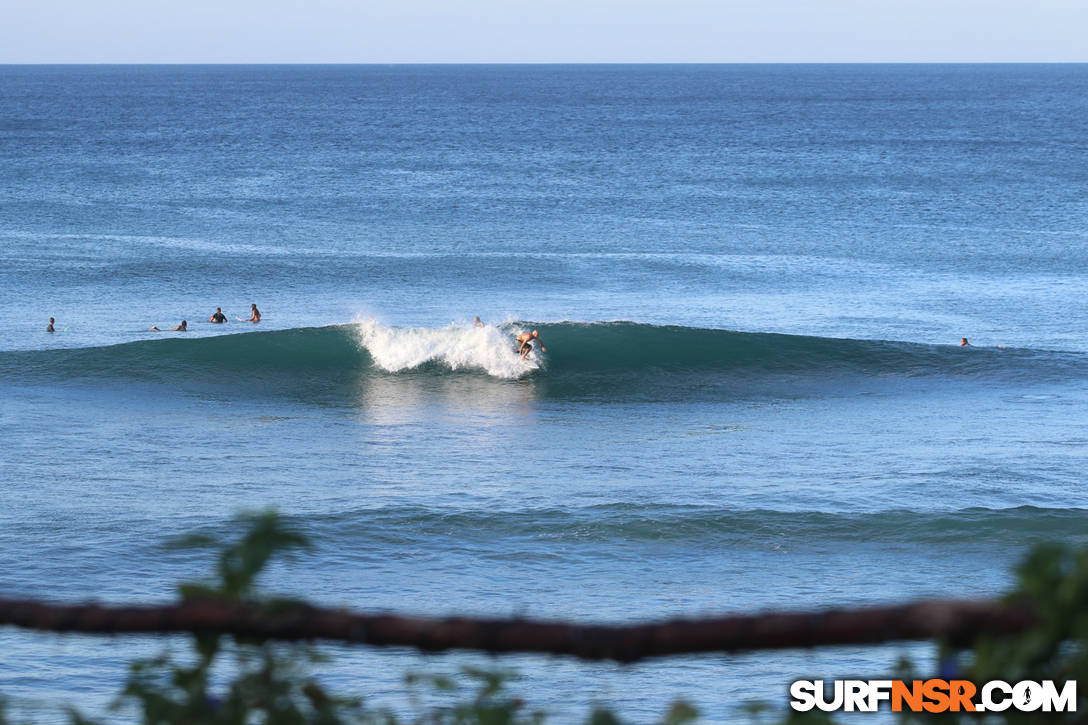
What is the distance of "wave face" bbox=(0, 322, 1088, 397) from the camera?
2591cm

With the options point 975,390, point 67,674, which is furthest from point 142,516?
point 975,390

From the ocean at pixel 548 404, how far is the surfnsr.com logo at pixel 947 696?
1505 mm

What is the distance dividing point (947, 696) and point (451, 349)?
2531 centimetres

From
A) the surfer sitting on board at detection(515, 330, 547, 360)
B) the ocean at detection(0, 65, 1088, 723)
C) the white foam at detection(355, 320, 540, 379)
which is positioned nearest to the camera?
the ocean at detection(0, 65, 1088, 723)

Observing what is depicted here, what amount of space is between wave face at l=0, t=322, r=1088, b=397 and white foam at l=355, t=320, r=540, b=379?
3cm

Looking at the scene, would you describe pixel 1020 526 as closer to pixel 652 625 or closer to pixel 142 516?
pixel 142 516

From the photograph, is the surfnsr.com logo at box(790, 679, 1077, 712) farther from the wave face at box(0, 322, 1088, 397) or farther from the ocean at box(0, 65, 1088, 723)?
the wave face at box(0, 322, 1088, 397)

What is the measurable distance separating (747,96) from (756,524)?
164880 mm

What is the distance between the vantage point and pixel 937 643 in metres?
1.85

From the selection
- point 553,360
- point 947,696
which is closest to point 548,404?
point 553,360

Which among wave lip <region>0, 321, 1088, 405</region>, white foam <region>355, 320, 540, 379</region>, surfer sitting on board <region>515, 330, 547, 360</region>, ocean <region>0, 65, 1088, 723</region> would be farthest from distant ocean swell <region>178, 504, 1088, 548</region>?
white foam <region>355, 320, 540, 379</region>

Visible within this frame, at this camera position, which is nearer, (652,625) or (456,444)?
(652,625)

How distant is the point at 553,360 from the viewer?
89.4 feet

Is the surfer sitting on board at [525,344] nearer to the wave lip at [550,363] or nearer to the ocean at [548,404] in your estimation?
the wave lip at [550,363]
